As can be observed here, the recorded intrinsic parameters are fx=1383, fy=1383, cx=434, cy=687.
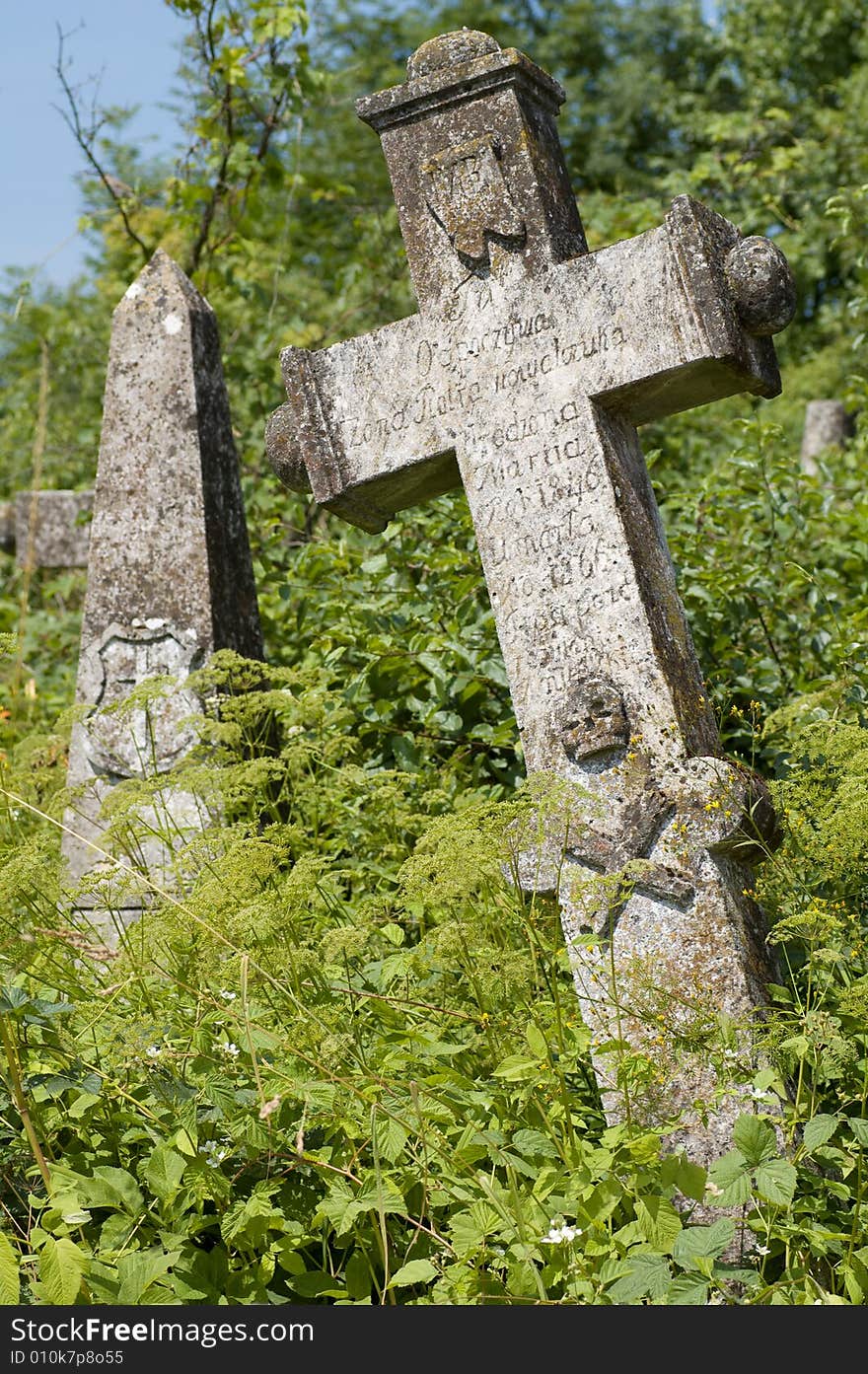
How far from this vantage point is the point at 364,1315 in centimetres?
218

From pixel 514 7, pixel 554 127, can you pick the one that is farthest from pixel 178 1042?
pixel 514 7

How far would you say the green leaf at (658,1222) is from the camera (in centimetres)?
230

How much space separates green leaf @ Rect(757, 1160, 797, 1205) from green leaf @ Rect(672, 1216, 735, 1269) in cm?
9

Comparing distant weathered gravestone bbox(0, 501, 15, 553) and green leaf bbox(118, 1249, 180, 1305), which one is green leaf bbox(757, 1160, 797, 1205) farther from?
distant weathered gravestone bbox(0, 501, 15, 553)

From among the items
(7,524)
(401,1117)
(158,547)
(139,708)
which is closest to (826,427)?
(7,524)

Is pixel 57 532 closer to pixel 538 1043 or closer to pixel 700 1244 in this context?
pixel 538 1043

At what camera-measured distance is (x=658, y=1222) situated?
7.62ft

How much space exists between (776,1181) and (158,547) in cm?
305

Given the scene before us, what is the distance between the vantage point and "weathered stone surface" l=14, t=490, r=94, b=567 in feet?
24.5

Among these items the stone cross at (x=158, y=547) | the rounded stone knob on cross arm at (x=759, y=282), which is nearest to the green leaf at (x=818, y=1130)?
the rounded stone knob on cross arm at (x=759, y=282)

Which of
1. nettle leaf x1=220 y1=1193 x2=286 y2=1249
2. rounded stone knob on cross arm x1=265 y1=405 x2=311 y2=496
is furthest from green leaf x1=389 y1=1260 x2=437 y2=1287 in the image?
rounded stone knob on cross arm x1=265 y1=405 x2=311 y2=496

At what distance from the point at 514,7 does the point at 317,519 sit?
21.0 m

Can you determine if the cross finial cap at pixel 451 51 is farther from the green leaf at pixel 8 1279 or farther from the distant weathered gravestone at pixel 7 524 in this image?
the distant weathered gravestone at pixel 7 524

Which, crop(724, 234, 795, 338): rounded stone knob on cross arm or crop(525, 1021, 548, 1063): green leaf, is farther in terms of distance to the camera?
crop(724, 234, 795, 338): rounded stone knob on cross arm
